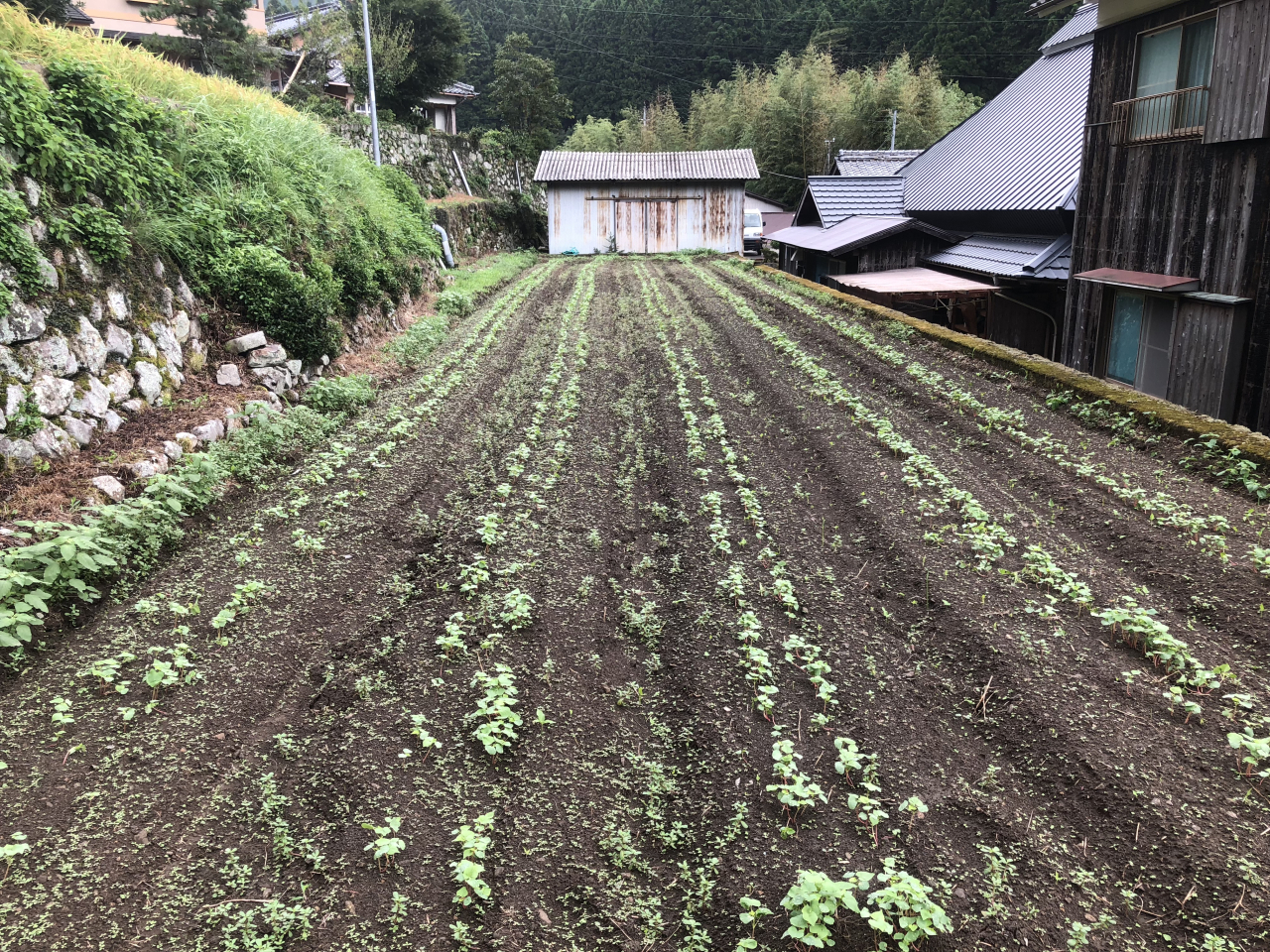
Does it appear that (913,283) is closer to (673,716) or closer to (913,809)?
(673,716)

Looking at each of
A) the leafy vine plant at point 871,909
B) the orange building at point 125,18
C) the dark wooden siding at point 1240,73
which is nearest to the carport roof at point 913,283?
the dark wooden siding at point 1240,73

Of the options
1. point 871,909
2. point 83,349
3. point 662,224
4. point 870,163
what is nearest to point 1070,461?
point 871,909

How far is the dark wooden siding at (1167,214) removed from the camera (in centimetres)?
900

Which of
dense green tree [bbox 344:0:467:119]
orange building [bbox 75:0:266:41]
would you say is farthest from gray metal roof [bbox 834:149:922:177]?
orange building [bbox 75:0:266:41]

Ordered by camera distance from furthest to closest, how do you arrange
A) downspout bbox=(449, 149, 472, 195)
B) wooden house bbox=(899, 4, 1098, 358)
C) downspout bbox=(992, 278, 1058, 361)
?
downspout bbox=(449, 149, 472, 195) < wooden house bbox=(899, 4, 1098, 358) < downspout bbox=(992, 278, 1058, 361)

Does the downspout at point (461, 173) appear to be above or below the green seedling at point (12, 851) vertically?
above

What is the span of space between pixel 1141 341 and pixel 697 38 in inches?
2239

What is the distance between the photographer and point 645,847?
342 centimetres

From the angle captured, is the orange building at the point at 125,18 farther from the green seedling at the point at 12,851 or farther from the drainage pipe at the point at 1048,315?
the green seedling at the point at 12,851

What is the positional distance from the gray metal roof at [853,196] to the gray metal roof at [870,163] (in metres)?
3.09

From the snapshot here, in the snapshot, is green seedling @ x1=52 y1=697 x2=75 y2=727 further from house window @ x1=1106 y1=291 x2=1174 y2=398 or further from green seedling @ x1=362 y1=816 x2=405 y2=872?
house window @ x1=1106 y1=291 x2=1174 y2=398

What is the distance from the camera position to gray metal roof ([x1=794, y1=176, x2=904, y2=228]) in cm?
2205

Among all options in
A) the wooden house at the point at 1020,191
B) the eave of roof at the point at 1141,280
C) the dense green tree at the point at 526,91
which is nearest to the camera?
the eave of roof at the point at 1141,280

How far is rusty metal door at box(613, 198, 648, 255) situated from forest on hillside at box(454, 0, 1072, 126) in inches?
821
